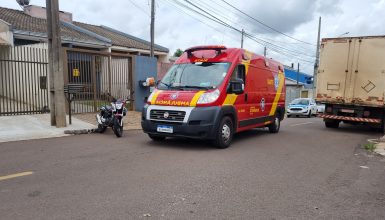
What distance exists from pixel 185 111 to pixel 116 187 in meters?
3.19

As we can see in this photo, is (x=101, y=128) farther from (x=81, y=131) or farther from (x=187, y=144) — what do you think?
(x=187, y=144)

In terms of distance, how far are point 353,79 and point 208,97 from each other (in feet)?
24.9

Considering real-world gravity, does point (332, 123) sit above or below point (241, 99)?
below

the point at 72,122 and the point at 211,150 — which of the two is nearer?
the point at 211,150

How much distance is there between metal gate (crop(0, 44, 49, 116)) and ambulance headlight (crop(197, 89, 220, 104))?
737 centimetres

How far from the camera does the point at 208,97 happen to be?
26.5 ft

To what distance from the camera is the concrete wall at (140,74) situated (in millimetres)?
16234

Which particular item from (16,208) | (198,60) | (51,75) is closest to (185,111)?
(198,60)

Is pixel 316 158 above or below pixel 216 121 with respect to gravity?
below

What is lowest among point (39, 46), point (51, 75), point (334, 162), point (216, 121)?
point (334, 162)

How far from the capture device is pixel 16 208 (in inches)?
166

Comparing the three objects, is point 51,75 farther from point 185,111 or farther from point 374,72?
point 374,72

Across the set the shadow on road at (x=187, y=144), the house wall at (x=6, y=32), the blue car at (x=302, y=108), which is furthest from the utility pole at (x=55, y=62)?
the blue car at (x=302, y=108)

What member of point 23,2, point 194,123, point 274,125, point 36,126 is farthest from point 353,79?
point 23,2
